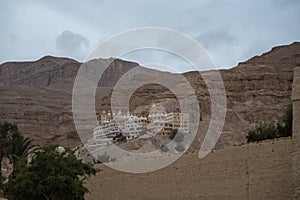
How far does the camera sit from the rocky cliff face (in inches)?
2830

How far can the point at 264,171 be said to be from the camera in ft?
64.5

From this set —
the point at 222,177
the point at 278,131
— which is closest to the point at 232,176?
the point at 222,177

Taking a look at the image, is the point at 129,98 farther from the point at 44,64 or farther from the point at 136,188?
the point at 44,64

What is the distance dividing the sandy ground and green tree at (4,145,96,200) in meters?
4.01

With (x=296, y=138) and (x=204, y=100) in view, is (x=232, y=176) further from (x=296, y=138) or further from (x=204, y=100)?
(x=204, y=100)

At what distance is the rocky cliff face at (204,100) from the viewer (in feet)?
236

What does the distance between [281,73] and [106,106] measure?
91.4 feet

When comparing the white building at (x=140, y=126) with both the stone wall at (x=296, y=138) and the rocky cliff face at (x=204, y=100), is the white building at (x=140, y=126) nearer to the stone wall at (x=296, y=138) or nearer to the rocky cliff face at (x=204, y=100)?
the rocky cliff face at (x=204, y=100)

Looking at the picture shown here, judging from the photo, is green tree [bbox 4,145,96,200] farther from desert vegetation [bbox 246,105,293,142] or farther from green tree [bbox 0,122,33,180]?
desert vegetation [bbox 246,105,293,142]

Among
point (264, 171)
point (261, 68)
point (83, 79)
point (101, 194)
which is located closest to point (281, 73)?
point (261, 68)

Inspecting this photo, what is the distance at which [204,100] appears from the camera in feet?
233

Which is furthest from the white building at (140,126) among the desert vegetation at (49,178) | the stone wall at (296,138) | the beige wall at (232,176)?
the stone wall at (296,138)

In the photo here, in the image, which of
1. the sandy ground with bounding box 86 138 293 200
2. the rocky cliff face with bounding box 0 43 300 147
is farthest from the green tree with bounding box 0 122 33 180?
the rocky cliff face with bounding box 0 43 300 147

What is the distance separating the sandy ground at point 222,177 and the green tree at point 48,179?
13.2 ft
